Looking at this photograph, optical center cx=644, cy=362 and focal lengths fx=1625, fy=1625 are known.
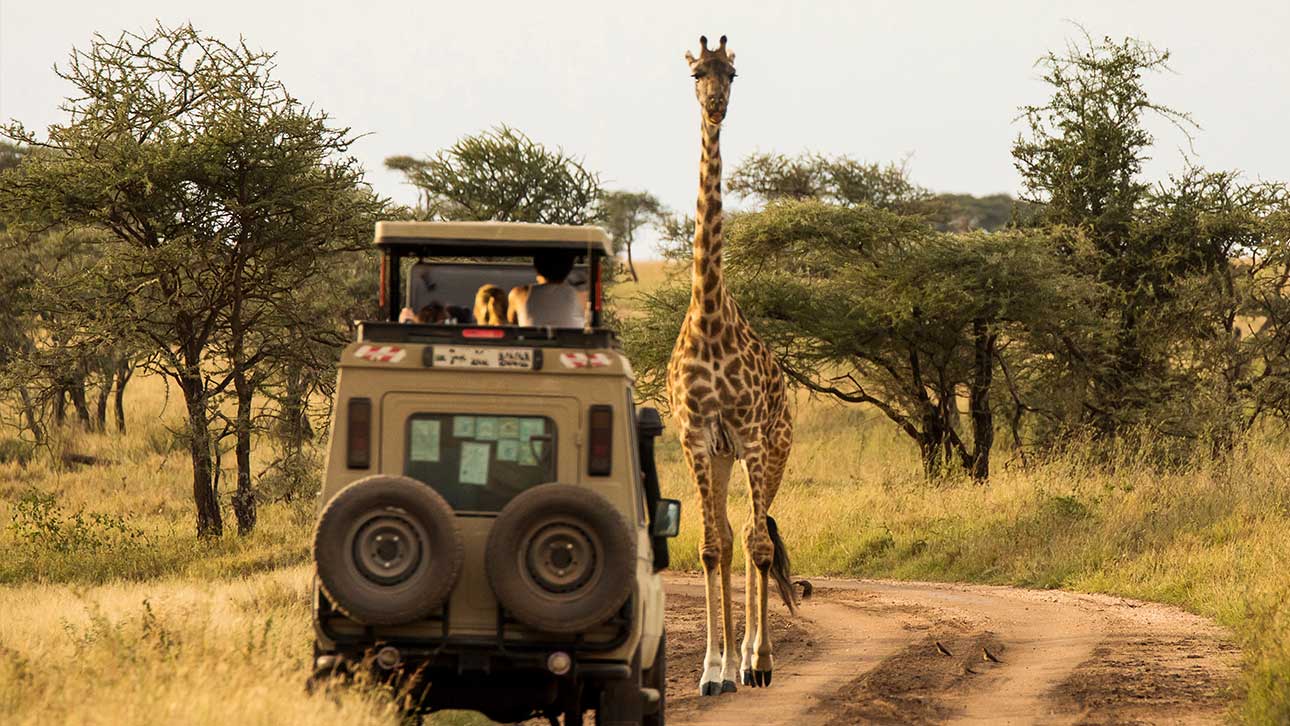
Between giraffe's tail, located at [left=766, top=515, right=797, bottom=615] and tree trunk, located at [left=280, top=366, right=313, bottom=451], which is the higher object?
tree trunk, located at [left=280, top=366, right=313, bottom=451]

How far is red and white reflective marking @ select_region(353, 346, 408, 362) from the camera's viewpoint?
6.75 meters

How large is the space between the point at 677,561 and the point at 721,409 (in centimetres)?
643

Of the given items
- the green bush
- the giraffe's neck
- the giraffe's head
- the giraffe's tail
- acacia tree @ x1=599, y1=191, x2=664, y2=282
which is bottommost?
the green bush

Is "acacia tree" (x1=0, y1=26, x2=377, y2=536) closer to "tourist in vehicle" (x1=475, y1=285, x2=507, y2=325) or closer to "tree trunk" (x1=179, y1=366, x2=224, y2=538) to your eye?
"tree trunk" (x1=179, y1=366, x2=224, y2=538)

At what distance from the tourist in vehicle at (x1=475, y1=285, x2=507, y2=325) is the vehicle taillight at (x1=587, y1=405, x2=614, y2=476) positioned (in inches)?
90.3

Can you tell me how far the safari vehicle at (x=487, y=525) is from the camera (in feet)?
20.9

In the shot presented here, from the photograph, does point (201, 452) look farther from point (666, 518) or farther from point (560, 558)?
point (560, 558)

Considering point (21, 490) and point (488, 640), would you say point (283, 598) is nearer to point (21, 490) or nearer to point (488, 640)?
point (488, 640)

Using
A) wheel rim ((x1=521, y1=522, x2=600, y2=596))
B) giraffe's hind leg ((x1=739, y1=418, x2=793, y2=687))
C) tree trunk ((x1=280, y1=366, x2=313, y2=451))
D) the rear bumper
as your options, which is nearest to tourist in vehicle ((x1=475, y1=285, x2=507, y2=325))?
the rear bumper

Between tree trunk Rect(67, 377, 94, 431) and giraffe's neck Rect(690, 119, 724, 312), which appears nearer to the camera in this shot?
giraffe's neck Rect(690, 119, 724, 312)

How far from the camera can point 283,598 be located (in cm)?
1174

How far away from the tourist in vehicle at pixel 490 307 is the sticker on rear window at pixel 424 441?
7.09 feet

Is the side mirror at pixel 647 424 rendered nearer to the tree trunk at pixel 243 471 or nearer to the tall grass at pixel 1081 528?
the tall grass at pixel 1081 528

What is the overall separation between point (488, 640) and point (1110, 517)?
1112cm
